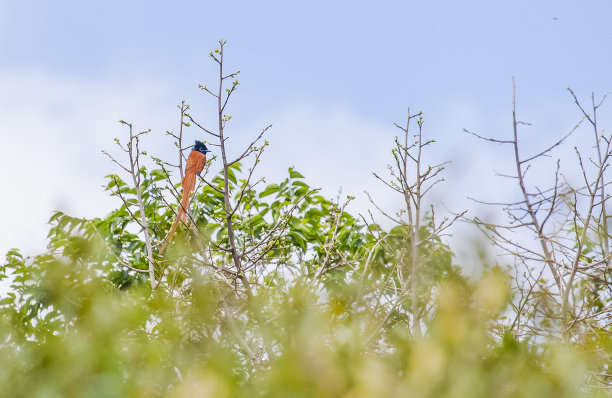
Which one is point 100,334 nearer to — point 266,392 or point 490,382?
point 266,392

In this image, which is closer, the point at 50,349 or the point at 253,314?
the point at 50,349

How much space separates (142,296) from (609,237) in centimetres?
398

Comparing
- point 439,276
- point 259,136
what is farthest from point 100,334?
point 259,136

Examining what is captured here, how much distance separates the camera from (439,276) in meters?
3.73

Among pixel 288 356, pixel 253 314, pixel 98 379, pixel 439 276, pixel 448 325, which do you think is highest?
pixel 439 276

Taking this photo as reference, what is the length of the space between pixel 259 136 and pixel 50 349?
3330 mm

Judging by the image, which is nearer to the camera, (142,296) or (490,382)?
(490,382)

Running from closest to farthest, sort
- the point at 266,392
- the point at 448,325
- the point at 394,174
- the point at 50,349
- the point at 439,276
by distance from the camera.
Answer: the point at 448,325, the point at 266,392, the point at 50,349, the point at 439,276, the point at 394,174

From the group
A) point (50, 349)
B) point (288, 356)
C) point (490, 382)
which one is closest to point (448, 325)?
point (490, 382)

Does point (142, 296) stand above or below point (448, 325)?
above

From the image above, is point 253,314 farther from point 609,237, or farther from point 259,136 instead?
point 609,237

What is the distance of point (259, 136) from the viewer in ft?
17.3

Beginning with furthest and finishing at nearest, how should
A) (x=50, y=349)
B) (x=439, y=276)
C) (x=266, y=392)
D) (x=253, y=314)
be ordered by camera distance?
1. (x=439, y=276)
2. (x=253, y=314)
3. (x=50, y=349)
4. (x=266, y=392)

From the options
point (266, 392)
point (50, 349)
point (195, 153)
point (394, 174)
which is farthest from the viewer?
point (195, 153)
